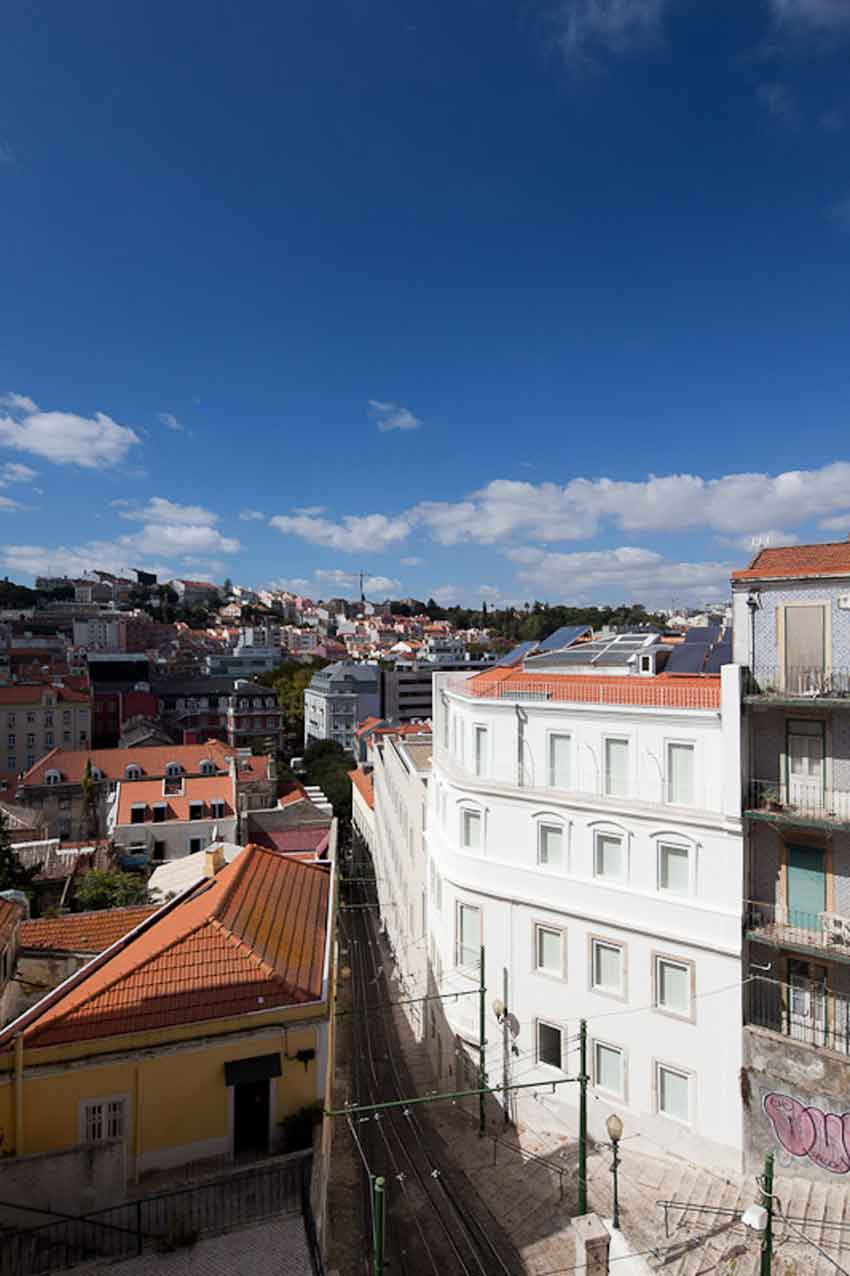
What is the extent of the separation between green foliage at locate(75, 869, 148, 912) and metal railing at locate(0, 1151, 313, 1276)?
1577 centimetres

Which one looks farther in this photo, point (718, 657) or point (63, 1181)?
point (718, 657)

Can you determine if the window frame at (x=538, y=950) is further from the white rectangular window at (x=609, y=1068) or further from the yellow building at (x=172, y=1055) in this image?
the yellow building at (x=172, y=1055)

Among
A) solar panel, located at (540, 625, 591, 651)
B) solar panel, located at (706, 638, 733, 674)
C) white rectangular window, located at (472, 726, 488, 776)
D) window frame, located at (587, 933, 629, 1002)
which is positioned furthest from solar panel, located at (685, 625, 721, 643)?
window frame, located at (587, 933, 629, 1002)

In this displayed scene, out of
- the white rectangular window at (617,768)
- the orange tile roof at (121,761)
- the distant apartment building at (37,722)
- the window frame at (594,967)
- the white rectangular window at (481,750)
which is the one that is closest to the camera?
the window frame at (594,967)

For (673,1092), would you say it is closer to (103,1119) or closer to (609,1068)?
(609,1068)

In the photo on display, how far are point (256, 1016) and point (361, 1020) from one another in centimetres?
1863

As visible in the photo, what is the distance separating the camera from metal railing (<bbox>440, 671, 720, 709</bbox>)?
17594 millimetres

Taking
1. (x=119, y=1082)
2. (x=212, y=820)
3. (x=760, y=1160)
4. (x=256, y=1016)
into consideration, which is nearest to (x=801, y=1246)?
(x=760, y=1160)

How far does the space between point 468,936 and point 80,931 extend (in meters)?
11.2

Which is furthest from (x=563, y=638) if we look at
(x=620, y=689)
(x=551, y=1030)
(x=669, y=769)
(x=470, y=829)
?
(x=551, y=1030)

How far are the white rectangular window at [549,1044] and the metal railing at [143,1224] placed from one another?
10.6 meters

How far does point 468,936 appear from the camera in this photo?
21.4 meters

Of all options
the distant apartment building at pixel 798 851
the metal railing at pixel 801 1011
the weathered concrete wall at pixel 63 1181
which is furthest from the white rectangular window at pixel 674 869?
the weathered concrete wall at pixel 63 1181

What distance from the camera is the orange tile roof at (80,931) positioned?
632 inches
